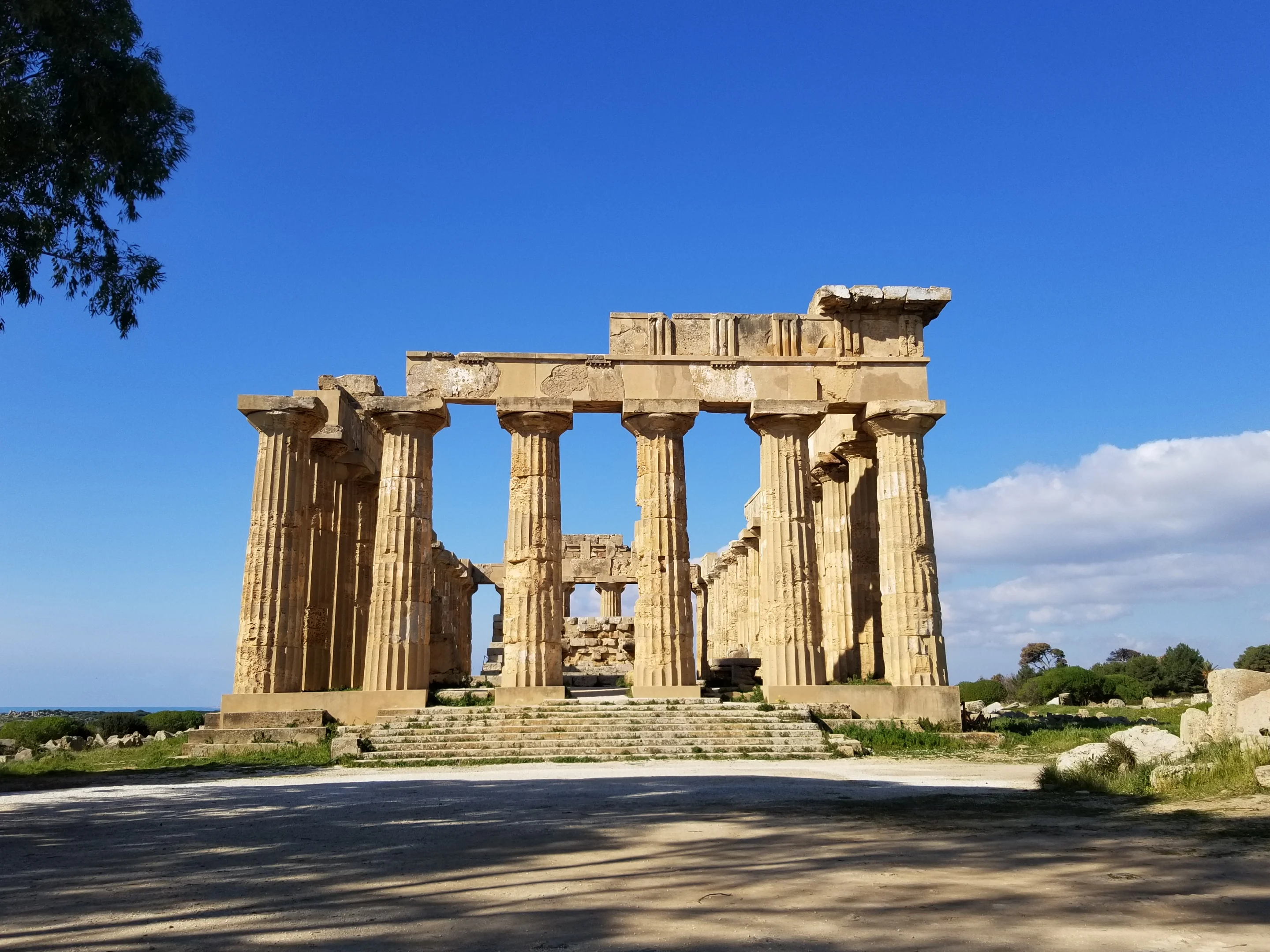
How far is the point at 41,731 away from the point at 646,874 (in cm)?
2591

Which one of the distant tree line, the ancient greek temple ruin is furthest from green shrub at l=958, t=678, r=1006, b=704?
the ancient greek temple ruin

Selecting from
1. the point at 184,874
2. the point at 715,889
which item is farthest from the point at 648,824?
the point at 184,874

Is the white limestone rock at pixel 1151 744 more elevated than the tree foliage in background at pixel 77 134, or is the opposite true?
the tree foliage in background at pixel 77 134

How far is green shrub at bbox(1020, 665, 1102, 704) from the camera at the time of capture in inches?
1841

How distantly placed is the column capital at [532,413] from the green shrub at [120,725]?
15.6m

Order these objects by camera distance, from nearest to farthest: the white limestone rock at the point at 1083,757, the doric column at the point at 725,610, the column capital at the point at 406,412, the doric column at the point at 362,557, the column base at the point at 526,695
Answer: the white limestone rock at the point at 1083,757, the column base at the point at 526,695, the column capital at the point at 406,412, the doric column at the point at 362,557, the doric column at the point at 725,610

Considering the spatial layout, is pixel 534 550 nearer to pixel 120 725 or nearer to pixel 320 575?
pixel 320 575

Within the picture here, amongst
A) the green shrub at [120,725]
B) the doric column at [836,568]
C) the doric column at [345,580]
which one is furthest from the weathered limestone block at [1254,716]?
the green shrub at [120,725]

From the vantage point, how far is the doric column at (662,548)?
74.5 ft

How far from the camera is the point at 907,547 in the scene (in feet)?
77.3

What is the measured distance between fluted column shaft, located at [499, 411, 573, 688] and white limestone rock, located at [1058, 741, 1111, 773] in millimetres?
12495

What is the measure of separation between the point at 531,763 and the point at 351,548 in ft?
40.8

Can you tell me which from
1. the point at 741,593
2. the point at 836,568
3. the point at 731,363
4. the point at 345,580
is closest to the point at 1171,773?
the point at 731,363

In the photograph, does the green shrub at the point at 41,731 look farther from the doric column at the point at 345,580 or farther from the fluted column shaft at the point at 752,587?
the fluted column shaft at the point at 752,587
